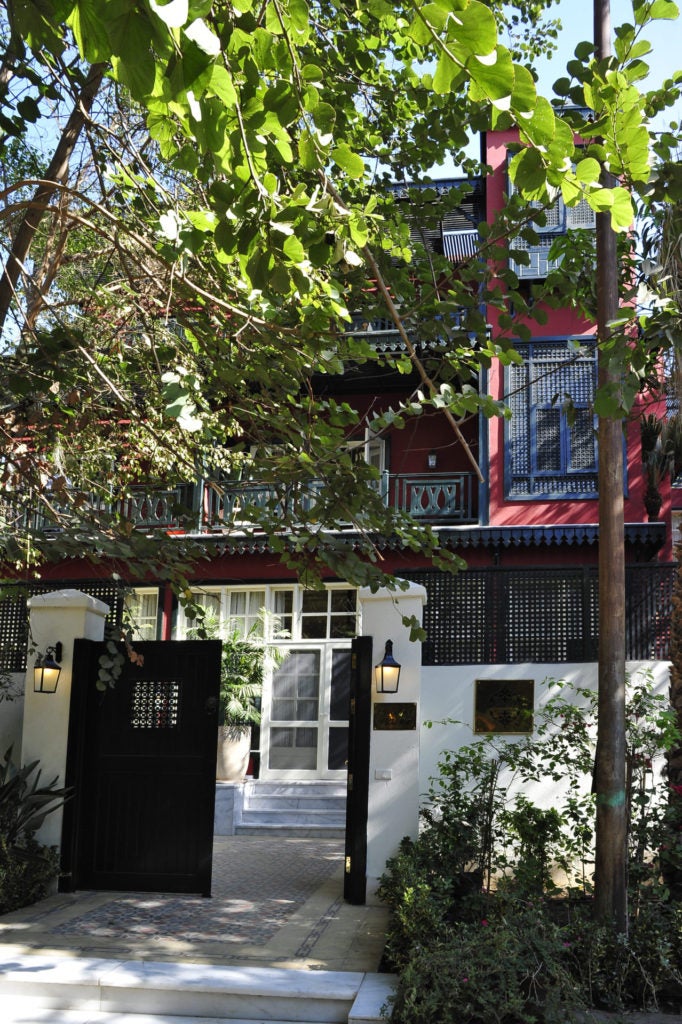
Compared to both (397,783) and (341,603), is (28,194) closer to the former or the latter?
(397,783)

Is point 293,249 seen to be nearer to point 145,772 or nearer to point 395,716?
point 395,716

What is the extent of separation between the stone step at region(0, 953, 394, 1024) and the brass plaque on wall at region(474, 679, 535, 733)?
137 inches

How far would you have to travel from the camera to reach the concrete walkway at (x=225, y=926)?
673 centimetres

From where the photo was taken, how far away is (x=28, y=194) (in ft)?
31.9

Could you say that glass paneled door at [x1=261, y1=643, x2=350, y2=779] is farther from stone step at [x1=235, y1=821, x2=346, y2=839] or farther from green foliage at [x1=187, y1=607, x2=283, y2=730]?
stone step at [x1=235, y1=821, x2=346, y2=839]

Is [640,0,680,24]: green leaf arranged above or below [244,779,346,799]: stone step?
above

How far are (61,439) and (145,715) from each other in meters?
2.65

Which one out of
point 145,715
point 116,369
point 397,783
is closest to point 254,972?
point 397,783

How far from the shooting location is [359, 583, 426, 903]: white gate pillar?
27.7 feet

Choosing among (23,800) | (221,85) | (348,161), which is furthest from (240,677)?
(221,85)

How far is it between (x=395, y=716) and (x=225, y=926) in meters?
2.23

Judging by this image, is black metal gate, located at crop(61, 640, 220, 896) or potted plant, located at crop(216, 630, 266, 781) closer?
black metal gate, located at crop(61, 640, 220, 896)

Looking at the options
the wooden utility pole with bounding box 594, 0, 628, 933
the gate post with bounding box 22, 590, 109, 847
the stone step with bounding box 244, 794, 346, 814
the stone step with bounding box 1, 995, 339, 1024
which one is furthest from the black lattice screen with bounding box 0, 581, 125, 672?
the wooden utility pole with bounding box 594, 0, 628, 933

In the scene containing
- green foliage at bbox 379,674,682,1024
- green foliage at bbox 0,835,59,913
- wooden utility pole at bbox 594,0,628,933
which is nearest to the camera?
green foliage at bbox 379,674,682,1024
